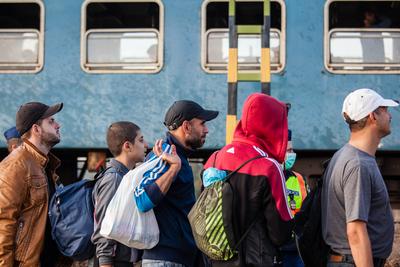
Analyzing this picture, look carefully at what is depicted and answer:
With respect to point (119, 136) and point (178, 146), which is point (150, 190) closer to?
point (178, 146)

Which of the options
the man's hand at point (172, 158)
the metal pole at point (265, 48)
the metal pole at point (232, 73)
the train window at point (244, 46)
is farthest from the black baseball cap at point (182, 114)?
the train window at point (244, 46)

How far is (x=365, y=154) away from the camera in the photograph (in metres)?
4.12

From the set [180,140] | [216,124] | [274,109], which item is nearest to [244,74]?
[216,124]

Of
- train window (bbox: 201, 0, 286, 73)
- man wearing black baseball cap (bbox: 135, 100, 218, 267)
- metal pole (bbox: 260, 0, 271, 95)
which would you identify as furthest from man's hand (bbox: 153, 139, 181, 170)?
train window (bbox: 201, 0, 286, 73)

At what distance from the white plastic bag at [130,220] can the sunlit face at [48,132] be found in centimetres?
99

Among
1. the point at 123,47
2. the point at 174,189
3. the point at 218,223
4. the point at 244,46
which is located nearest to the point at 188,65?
the point at 244,46

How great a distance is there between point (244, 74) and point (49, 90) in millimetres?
2317

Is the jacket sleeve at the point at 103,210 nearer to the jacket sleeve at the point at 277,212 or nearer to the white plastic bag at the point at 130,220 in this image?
the white plastic bag at the point at 130,220

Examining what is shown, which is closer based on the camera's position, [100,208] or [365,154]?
[365,154]

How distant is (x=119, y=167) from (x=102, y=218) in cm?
38

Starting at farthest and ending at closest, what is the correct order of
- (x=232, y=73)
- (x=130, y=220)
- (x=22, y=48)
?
(x=22, y=48), (x=232, y=73), (x=130, y=220)

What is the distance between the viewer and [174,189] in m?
4.72

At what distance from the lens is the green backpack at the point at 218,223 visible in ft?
12.9

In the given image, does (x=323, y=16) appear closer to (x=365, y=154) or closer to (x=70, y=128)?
(x=70, y=128)
